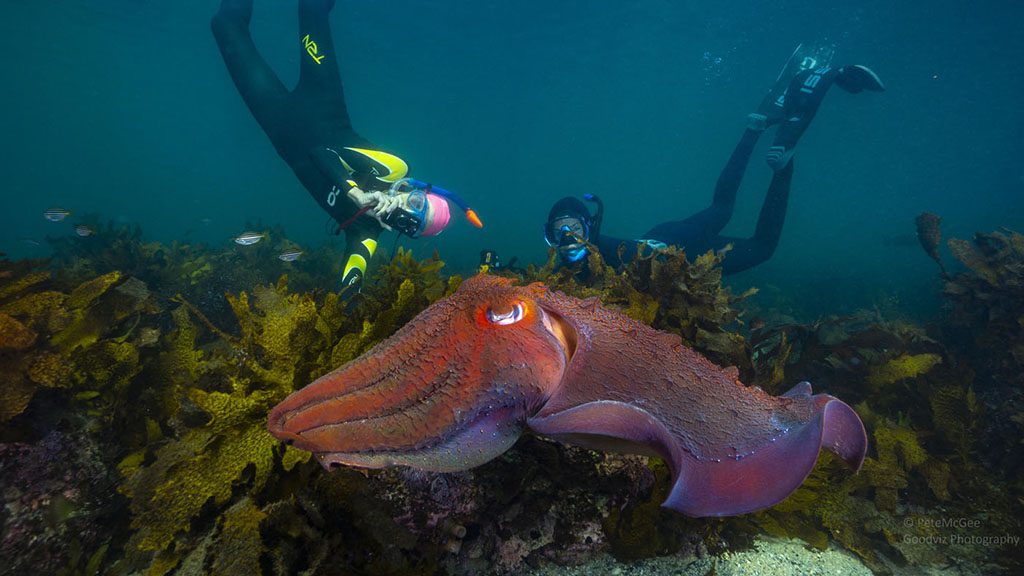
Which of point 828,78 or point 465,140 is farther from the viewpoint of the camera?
point 465,140

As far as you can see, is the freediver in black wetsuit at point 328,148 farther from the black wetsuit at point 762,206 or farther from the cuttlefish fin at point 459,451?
the black wetsuit at point 762,206

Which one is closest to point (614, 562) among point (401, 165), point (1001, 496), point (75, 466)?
point (75, 466)

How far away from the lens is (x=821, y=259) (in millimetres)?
34281

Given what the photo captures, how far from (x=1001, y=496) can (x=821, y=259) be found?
37.4 m

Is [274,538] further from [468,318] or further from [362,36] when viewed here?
[362,36]

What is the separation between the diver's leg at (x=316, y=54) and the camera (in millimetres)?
9039

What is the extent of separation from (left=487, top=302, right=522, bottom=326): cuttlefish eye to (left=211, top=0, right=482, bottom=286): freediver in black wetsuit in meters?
4.16

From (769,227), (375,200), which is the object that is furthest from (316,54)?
(769,227)

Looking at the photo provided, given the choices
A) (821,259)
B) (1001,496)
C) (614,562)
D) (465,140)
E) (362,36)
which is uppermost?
(362,36)

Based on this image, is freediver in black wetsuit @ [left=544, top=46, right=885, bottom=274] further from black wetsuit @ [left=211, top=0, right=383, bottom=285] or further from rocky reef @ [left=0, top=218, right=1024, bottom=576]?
black wetsuit @ [left=211, top=0, right=383, bottom=285]

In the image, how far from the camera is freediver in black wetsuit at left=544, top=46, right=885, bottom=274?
8586mm

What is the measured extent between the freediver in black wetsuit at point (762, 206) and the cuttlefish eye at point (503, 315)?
5.63 meters

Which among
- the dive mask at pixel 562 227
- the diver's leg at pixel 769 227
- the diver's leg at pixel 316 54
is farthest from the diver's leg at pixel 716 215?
the diver's leg at pixel 316 54

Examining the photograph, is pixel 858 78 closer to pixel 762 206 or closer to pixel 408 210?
pixel 762 206
